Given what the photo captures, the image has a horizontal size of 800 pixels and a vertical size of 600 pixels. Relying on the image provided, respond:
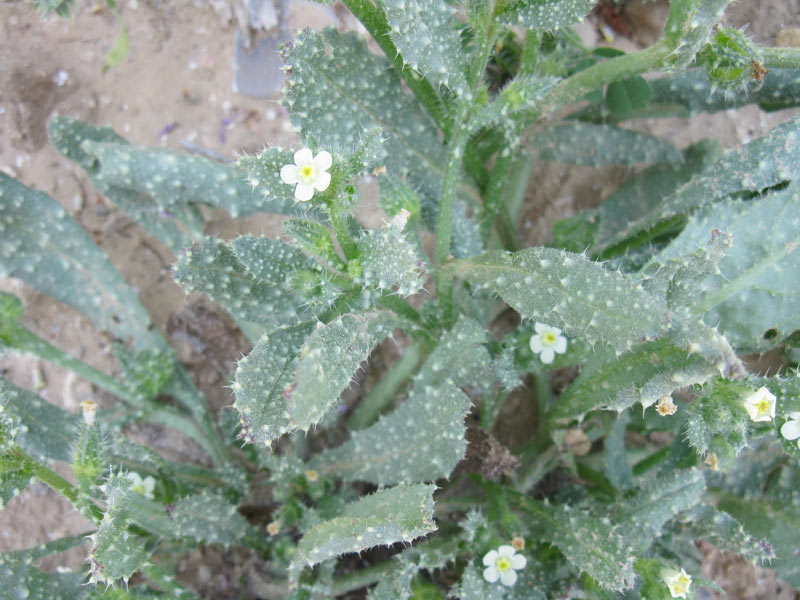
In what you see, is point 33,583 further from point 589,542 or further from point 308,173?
point 589,542

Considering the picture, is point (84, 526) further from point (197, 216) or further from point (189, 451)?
point (197, 216)

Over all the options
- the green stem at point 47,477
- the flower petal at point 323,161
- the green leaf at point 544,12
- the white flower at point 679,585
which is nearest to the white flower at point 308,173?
the flower petal at point 323,161

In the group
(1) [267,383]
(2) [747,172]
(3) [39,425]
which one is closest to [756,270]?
(2) [747,172]

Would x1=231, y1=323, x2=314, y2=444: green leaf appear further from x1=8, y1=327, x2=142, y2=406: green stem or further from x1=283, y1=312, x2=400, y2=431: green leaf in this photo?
x1=8, y1=327, x2=142, y2=406: green stem

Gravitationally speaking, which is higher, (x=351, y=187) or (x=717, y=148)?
(x=717, y=148)

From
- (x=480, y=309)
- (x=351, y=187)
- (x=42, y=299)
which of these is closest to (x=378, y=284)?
(x=351, y=187)
